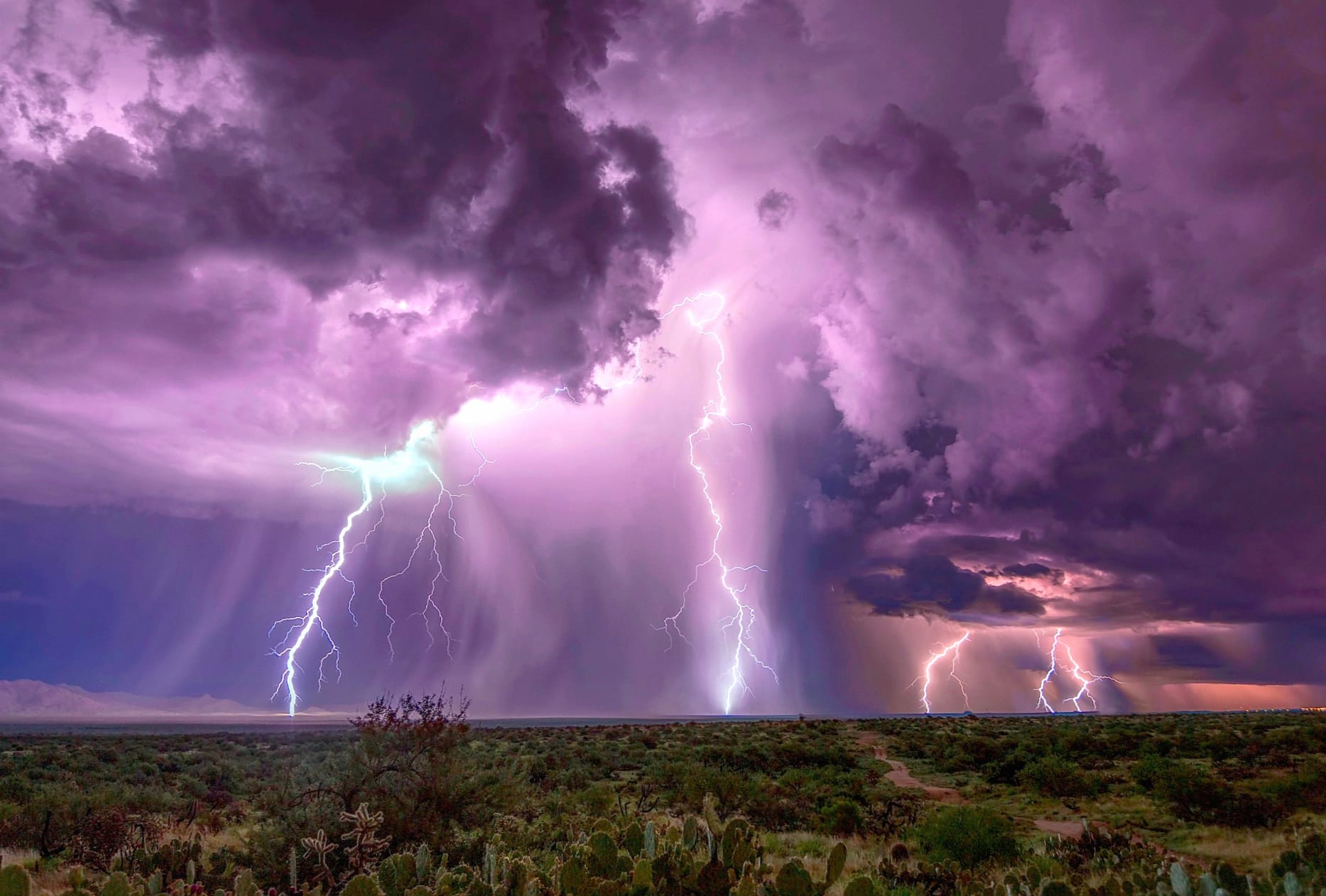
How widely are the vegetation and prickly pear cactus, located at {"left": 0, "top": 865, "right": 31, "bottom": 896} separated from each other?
0.04ft

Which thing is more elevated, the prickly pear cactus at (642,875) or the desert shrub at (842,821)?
the prickly pear cactus at (642,875)

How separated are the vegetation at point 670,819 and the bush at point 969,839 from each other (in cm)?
6

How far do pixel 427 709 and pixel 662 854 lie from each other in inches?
325

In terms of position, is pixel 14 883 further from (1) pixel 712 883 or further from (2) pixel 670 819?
(2) pixel 670 819

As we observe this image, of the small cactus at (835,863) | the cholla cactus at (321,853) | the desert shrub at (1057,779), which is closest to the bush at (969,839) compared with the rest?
the small cactus at (835,863)

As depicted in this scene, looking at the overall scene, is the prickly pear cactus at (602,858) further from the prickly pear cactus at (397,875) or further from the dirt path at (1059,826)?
the dirt path at (1059,826)

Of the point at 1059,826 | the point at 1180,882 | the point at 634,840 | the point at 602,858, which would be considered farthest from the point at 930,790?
the point at 602,858

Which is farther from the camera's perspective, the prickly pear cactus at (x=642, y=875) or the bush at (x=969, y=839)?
the bush at (x=969, y=839)

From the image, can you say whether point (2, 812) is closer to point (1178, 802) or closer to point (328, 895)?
point (328, 895)

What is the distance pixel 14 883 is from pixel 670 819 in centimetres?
1329

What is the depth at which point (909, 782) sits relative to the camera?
101ft

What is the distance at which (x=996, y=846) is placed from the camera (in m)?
14.2

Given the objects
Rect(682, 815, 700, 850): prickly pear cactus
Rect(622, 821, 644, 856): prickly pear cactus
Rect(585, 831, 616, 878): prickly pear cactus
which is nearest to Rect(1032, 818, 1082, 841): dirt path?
Rect(682, 815, 700, 850): prickly pear cactus

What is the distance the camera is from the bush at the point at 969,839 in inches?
557
